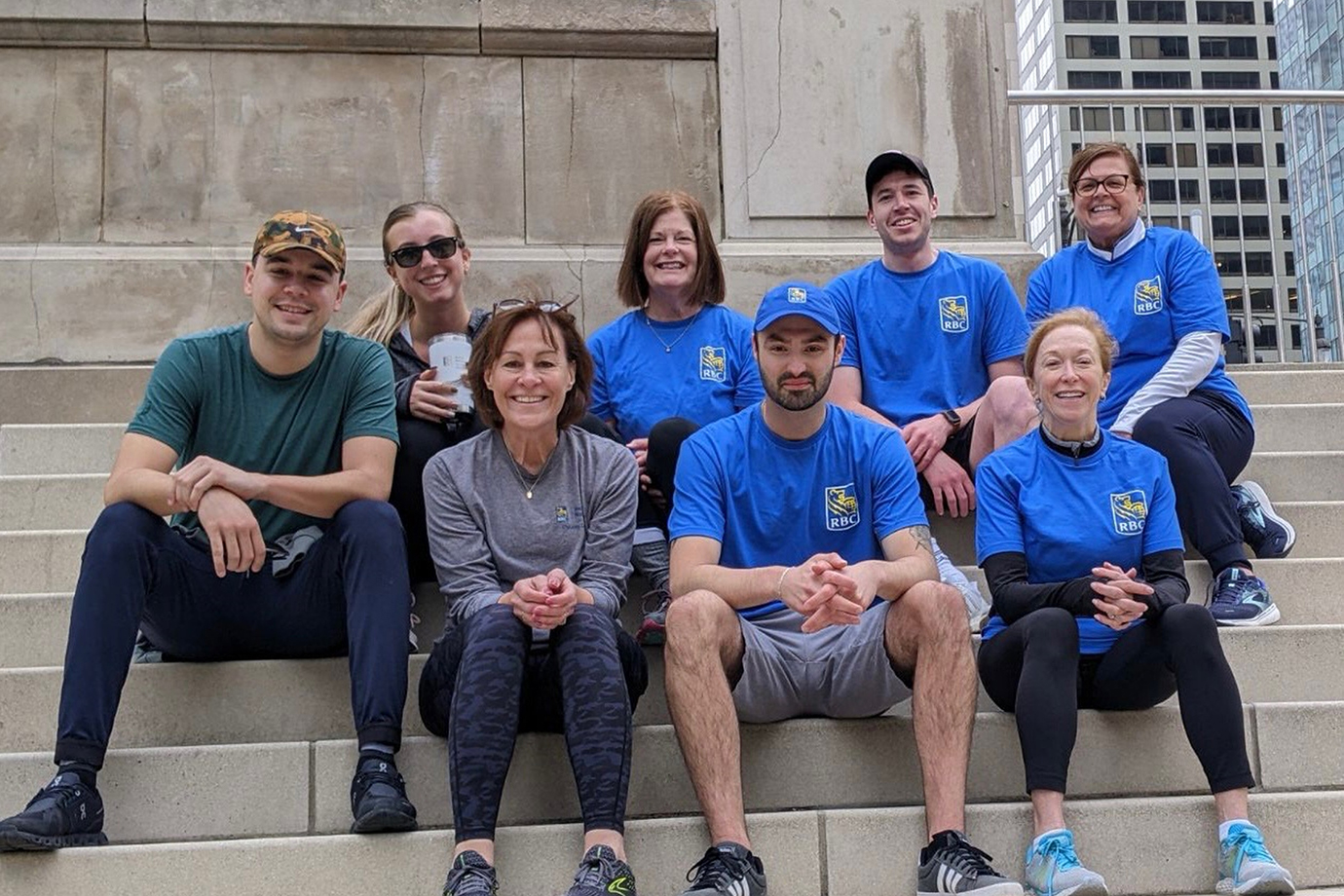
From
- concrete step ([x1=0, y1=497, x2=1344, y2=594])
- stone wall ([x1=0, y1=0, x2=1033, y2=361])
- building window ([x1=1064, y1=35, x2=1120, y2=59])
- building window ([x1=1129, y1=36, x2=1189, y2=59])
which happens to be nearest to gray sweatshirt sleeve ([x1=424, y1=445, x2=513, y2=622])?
concrete step ([x1=0, y1=497, x2=1344, y2=594])

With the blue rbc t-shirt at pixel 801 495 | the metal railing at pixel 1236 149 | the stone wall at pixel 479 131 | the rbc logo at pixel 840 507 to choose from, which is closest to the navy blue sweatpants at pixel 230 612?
the blue rbc t-shirt at pixel 801 495

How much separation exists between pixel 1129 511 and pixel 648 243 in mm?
1752

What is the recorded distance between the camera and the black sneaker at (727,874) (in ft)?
10.0

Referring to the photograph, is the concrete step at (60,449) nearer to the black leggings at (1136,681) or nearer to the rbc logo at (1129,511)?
the black leggings at (1136,681)

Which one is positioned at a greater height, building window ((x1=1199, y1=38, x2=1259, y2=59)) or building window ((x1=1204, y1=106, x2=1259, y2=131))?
building window ((x1=1199, y1=38, x2=1259, y2=59))

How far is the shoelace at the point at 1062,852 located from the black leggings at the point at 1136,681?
0.13 m

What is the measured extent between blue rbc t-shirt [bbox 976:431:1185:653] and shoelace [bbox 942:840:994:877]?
25.5 inches

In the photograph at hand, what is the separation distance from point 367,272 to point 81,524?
1.97 m

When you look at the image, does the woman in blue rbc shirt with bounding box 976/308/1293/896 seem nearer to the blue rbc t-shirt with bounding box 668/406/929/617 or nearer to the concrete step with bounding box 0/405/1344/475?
the blue rbc t-shirt with bounding box 668/406/929/617

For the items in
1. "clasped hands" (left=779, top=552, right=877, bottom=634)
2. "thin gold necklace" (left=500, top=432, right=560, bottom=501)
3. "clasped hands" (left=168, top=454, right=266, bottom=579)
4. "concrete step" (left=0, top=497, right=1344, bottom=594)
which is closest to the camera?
"clasped hands" (left=779, top=552, right=877, bottom=634)

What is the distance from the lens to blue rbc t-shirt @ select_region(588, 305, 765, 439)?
4.60 m

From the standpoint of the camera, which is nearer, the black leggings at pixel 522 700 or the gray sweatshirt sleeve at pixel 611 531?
the black leggings at pixel 522 700

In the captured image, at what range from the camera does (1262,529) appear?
4.56 m

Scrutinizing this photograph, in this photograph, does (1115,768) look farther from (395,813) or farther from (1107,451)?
(395,813)
